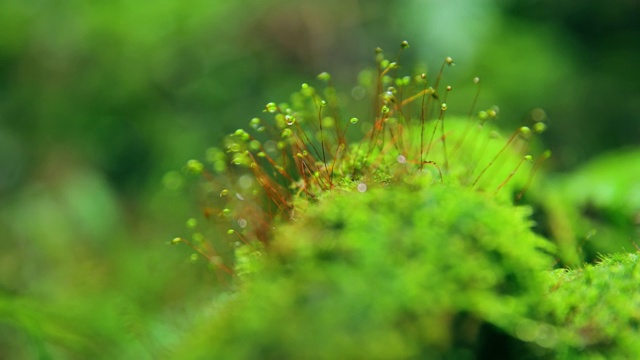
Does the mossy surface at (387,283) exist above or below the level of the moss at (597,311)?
above

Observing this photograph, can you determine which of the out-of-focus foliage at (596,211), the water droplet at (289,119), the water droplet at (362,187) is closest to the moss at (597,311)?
the water droplet at (362,187)

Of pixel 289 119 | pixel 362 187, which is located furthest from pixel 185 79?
pixel 362 187

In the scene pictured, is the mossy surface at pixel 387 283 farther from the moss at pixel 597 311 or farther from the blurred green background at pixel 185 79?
the blurred green background at pixel 185 79

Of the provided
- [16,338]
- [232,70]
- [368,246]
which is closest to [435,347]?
[368,246]

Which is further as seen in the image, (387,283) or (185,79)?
(185,79)

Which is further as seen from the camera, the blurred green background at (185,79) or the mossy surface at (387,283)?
the blurred green background at (185,79)

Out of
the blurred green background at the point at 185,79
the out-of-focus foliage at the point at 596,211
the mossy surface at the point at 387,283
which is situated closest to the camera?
the mossy surface at the point at 387,283

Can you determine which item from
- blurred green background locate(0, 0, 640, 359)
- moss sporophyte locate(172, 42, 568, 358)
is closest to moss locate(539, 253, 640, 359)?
moss sporophyte locate(172, 42, 568, 358)

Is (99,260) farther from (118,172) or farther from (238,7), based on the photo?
(238,7)

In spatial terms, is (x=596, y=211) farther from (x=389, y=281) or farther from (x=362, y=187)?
(x=389, y=281)
